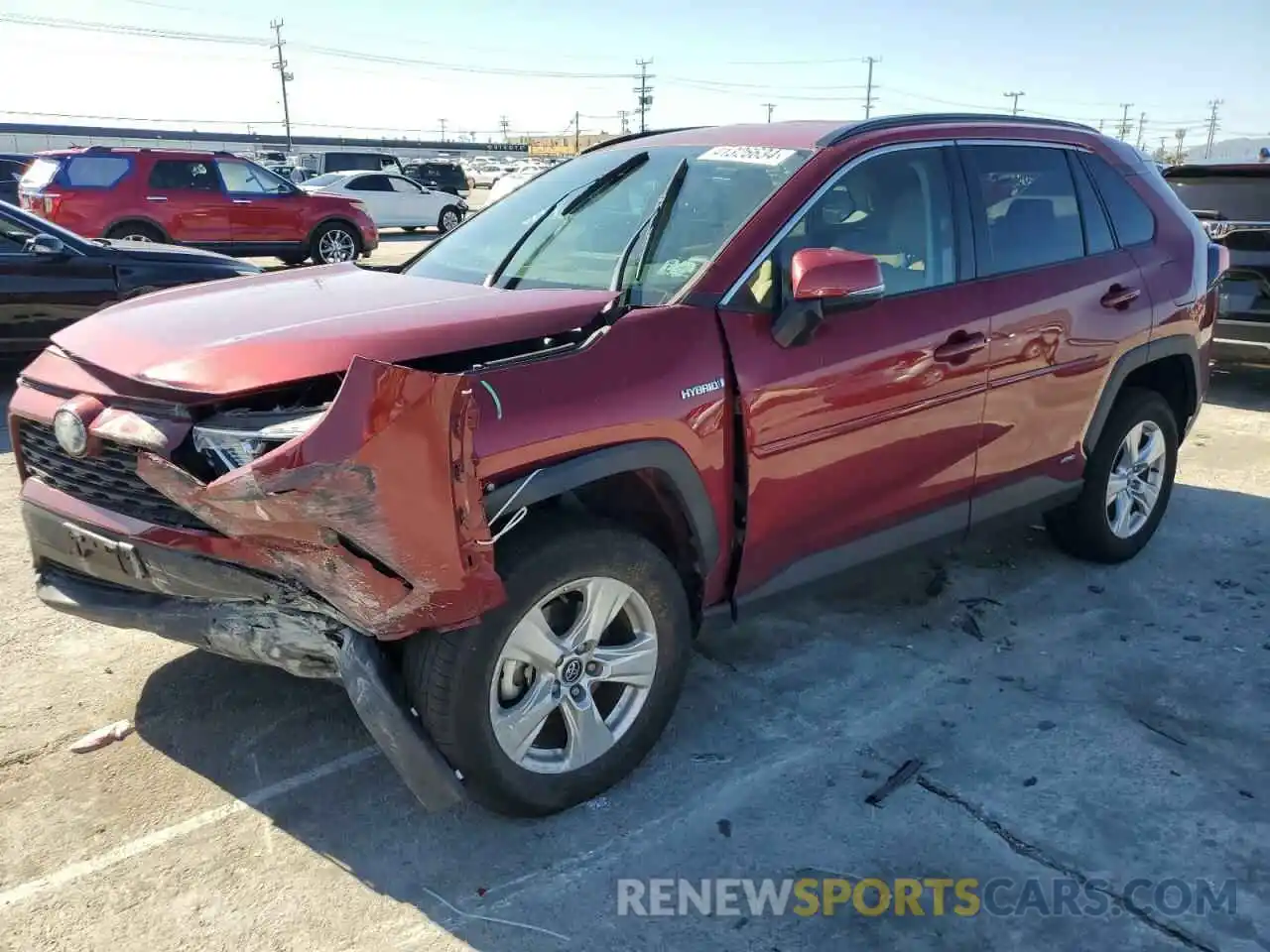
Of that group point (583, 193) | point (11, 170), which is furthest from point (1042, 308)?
point (11, 170)

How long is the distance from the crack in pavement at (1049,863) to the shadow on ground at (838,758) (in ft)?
0.07

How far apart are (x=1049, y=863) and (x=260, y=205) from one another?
53.0ft

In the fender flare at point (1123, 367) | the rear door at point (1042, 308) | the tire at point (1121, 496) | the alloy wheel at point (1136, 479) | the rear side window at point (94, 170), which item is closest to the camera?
the rear door at point (1042, 308)

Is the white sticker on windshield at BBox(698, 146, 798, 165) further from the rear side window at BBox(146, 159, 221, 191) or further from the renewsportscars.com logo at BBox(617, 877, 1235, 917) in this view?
the rear side window at BBox(146, 159, 221, 191)

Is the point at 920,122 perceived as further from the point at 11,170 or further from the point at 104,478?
the point at 11,170

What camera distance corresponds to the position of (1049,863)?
9.11 feet

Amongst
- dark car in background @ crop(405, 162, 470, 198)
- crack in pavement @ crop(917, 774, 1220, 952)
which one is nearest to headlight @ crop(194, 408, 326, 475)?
crack in pavement @ crop(917, 774, 1220, 952)

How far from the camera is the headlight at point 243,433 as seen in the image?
7.88 ft

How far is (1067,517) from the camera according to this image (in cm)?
471

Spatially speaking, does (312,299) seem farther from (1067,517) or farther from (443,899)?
(1067,517)

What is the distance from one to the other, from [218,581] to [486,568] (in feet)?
2.39

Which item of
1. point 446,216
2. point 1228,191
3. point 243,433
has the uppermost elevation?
point 1228,191

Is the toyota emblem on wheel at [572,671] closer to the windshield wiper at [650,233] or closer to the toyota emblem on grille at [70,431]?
the windshield wiper at [650,233]

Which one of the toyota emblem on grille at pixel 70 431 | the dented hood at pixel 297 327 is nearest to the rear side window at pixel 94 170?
the dented hood at pixel 297 327
